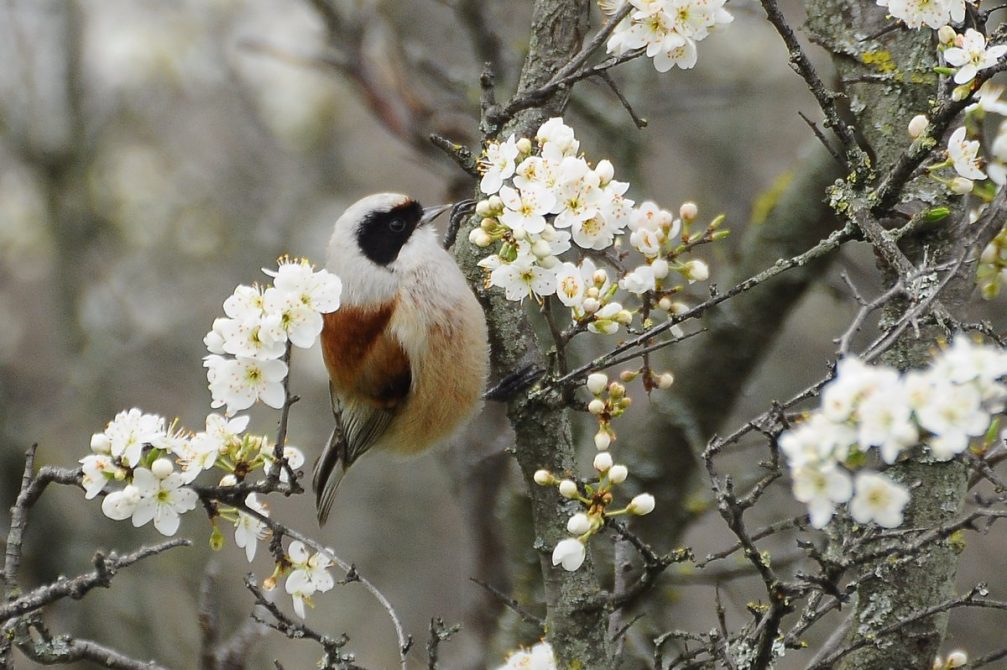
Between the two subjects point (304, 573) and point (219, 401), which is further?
point (304, 573)

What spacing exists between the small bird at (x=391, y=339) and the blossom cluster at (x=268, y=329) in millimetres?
1141

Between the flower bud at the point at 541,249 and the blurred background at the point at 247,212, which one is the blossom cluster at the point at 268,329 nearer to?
the flower bud at the point at 541,249

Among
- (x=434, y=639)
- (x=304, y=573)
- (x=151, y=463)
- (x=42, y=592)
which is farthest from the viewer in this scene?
(x=304, y=573)

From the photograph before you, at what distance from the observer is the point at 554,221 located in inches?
100.0

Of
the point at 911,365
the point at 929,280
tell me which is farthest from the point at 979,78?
the point at 911,365

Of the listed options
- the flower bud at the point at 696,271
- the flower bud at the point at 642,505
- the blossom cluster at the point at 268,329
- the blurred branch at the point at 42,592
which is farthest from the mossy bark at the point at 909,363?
the blurred branch at the point at 42,592

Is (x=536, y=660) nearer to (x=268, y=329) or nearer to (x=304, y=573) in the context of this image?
(x=304, y=573)

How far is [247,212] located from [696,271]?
6.41 m

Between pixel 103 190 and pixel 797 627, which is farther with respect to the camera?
pixel 103 190

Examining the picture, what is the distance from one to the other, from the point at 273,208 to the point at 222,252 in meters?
0.67

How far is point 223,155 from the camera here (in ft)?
34.9

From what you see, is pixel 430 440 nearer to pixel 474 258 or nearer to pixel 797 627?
pixel 474 258

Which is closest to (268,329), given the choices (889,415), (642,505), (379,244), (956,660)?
(642,505)

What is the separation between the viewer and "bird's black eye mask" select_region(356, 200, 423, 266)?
151 inches
